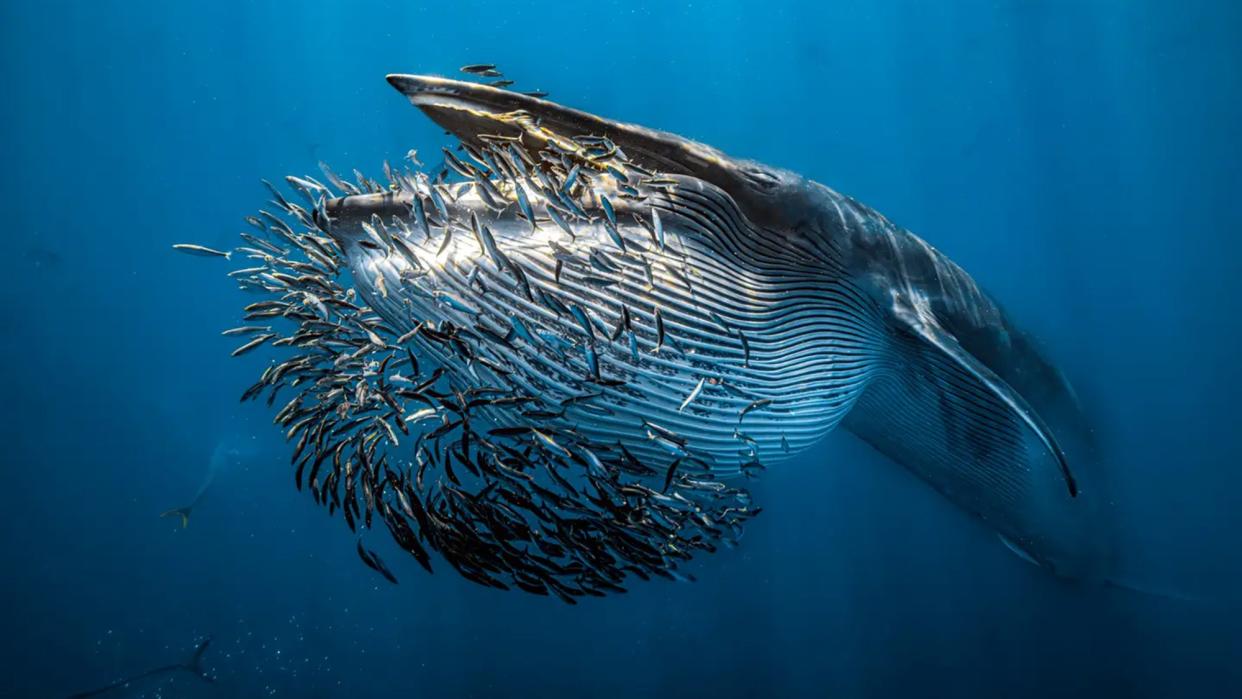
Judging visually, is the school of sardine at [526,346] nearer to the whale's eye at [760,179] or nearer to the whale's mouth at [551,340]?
the whale's mouth at [551,340]

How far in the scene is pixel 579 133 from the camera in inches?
145

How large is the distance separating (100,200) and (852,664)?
→ 14.9 metres

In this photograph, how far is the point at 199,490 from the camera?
12531 millimetres

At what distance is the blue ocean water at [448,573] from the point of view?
9.77 meters

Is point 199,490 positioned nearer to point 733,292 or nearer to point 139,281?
point 139,281

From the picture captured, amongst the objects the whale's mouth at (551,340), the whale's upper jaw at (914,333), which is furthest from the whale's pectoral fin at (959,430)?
the whale's mouth at (551,340)

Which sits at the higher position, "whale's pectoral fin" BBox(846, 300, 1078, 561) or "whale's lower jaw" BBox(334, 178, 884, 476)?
"whale's pectoral fin" BBox(846, 300, 1078, 561)

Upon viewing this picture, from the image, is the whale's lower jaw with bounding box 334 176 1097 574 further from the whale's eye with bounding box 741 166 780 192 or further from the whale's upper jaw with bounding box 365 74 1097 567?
the whale's eye with bounding box 741 166 780 192

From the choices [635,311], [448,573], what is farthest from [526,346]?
[448,573]

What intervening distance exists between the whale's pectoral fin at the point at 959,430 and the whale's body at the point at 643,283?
47 mm

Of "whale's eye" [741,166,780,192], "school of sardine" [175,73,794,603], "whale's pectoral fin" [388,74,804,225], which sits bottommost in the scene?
"school of sardine" [175,73,794,603]

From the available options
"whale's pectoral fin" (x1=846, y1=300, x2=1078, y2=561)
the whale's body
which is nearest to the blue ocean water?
"whale's pectoral fin" (x1=846, y1=300, x2=1078, y2=561)

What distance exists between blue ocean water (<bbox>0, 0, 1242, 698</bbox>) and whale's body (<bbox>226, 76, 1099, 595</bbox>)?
615cm

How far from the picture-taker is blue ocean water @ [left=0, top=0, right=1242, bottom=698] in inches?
385
